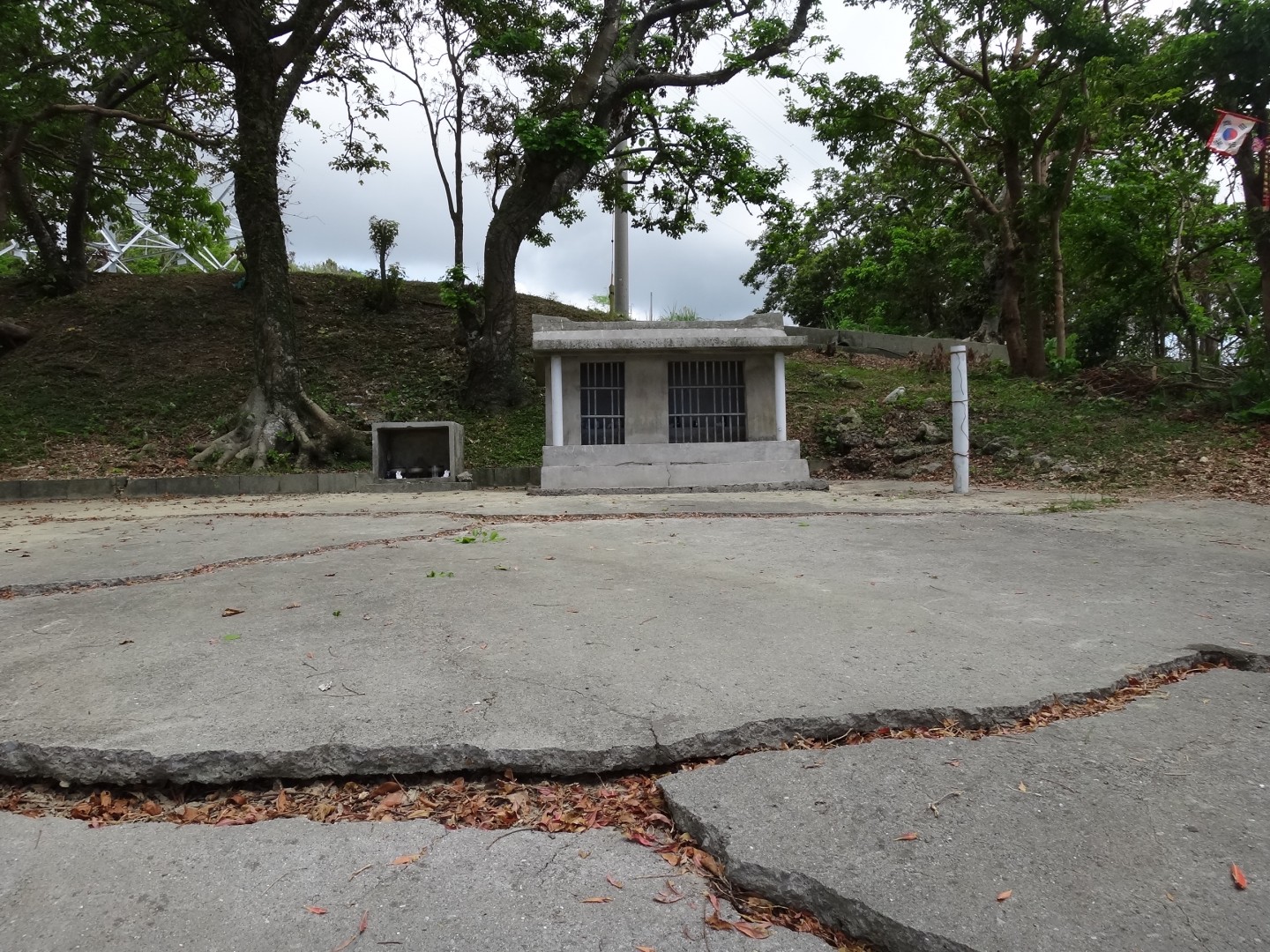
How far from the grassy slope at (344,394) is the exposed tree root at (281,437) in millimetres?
934

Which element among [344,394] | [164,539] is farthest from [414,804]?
[344,394]

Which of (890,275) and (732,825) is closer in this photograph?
(732,825)

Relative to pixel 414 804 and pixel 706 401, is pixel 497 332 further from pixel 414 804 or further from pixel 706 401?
pixel 414 804

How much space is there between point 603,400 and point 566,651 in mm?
9410

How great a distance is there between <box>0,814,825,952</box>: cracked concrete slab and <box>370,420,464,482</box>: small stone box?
35.9 ft

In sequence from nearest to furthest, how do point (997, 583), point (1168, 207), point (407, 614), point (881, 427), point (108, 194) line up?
point (407, 614)
point (997, 583)
point (1168, 207)
point (881, 427)
point (108, 194)

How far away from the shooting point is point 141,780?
2.16m

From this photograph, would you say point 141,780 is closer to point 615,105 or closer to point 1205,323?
point 615,105

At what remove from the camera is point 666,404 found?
40.1ft

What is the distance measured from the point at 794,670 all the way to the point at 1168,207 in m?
13.6

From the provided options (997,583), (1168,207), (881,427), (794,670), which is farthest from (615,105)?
(794,670)

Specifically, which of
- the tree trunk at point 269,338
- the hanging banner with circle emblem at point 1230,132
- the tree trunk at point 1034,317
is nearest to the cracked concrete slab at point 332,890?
the tree trunk at point 269,338

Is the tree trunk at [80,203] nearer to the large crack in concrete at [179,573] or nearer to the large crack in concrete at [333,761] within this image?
the large crack in concrete at [179,573]

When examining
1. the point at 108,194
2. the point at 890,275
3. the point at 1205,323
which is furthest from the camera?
the point at 890,275
